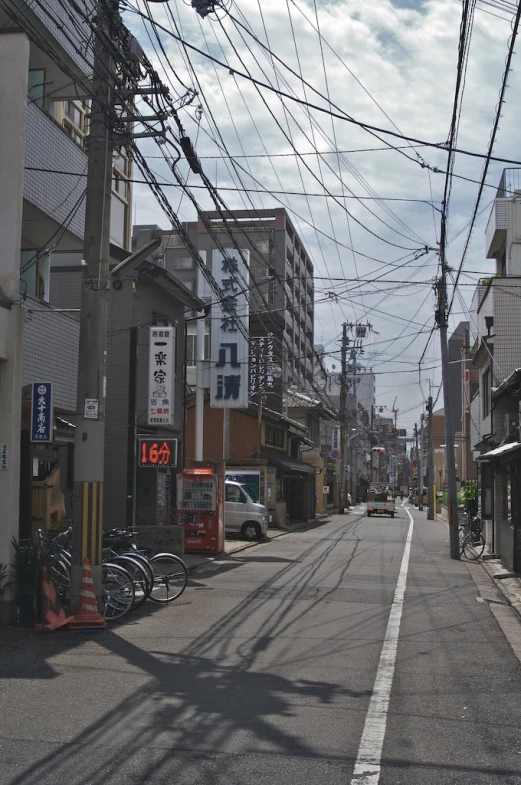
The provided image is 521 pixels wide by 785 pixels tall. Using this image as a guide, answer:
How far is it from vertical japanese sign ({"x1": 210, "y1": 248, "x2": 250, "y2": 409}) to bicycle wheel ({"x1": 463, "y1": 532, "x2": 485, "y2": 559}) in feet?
28.4

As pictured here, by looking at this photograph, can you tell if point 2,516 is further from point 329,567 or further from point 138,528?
point 329,567

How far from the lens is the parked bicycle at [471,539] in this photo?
24.0 metres

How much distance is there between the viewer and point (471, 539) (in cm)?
2541

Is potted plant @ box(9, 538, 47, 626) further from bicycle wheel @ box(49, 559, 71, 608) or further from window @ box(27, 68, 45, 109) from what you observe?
window @ box(27, 68, 45, 109)

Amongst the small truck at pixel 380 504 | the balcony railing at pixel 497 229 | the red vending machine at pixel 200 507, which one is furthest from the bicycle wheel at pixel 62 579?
the small truck at pixel 380 504

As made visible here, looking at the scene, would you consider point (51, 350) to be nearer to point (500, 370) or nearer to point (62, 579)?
point (62, 579)

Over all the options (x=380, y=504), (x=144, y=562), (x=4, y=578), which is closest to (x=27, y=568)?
(x=4, y=578)

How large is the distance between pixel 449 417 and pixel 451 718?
62.4 feet

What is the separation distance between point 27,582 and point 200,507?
11758mm

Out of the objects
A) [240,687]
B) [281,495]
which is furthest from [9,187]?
[281,495]

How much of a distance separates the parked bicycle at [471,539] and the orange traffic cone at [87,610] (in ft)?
50.2

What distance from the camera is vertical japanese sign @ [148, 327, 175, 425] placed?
21.1m

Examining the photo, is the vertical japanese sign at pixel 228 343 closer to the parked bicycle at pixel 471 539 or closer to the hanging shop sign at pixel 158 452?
the hanging shop sign at pixel 158 452

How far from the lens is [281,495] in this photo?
136ft
